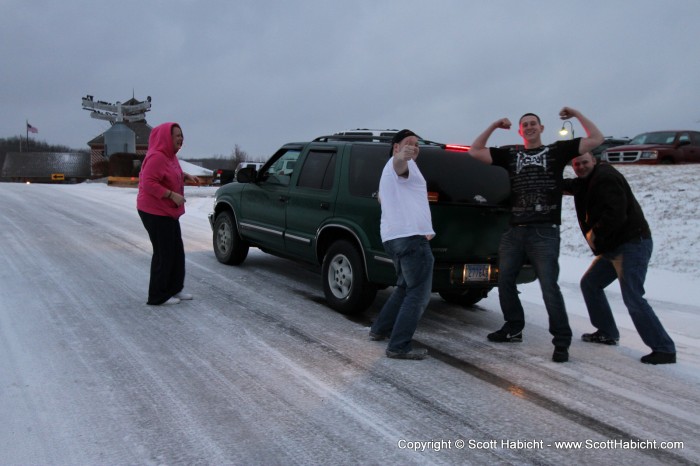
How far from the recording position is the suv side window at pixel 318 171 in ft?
20.7

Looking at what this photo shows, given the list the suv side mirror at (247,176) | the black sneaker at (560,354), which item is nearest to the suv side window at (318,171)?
the suv side mirror at (247,176)

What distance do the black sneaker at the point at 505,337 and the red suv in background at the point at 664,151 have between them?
14.1 metres

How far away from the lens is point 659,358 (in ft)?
15.3

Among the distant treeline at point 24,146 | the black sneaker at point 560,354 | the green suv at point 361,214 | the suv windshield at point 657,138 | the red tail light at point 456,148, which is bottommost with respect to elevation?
the black sneaker at point 560,354

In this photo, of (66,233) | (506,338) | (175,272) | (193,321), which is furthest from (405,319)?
(66,233)

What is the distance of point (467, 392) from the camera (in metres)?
3.92

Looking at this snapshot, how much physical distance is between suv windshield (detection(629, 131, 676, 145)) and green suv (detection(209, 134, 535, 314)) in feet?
50.5

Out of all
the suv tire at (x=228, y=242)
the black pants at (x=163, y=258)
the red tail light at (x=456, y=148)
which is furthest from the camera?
the suv tire at (x=228, y=242)

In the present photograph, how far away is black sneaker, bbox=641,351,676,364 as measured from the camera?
4664 mm

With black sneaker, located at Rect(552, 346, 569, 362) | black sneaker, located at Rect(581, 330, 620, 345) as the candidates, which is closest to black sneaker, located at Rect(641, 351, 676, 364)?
black sneaker, located at Rect(581, 330, 620, 345)

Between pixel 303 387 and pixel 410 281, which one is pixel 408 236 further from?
pixel 303 387

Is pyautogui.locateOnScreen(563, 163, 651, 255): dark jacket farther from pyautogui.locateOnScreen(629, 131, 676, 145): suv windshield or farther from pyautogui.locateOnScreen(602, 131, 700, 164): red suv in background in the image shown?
pyautogui.locateOnScreen(629, 131, 676, 145): suv windshield

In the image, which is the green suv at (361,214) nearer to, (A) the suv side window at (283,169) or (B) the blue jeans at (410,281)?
(A) the suv side window at (283,169)

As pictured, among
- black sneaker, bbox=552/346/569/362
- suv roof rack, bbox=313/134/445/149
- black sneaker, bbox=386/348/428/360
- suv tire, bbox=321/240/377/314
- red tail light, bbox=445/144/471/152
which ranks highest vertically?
suv roof rack, bbox=313/134/445/149
